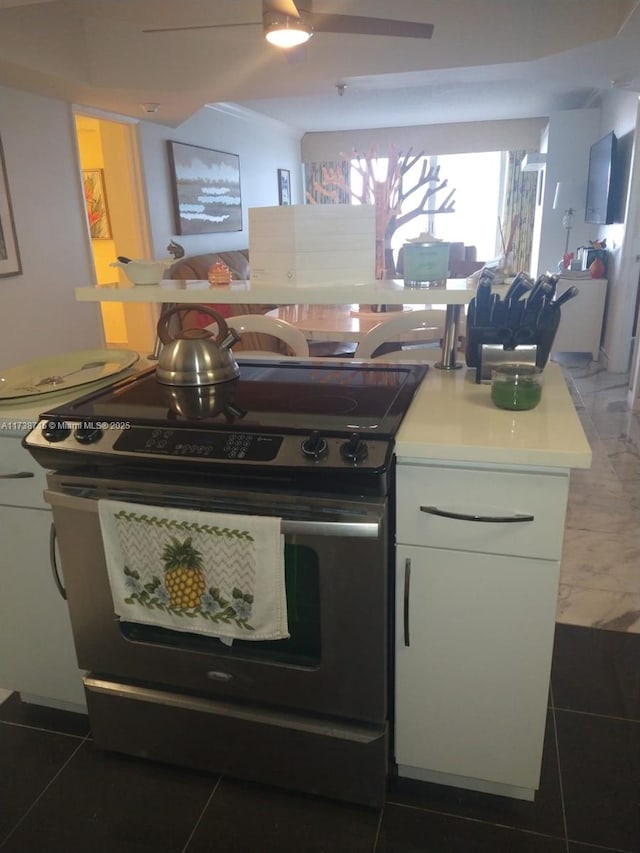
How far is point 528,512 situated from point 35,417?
1098 millimetres

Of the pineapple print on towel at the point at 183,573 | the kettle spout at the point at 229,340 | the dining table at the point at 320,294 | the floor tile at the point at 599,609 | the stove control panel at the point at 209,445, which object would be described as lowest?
the floor tile at the point at 599,609

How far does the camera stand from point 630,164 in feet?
15.5

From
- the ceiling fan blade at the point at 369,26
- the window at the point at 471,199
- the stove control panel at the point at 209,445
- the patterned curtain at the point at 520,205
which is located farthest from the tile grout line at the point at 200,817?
the patterned curtain at the point at 520,205

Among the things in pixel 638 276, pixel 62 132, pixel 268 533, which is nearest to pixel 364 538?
pixel 268 533

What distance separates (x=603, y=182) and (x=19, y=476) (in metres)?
5.31

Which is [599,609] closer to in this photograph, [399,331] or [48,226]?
[399,331]

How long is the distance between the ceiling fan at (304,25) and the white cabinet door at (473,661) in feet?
6.24

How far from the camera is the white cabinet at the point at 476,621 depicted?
117 cm

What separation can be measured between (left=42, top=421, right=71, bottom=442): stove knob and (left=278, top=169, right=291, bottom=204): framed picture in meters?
6.99

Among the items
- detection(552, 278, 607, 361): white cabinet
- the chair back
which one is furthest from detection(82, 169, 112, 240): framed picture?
the chair back

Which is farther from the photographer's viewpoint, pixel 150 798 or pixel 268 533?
pixel 150 798

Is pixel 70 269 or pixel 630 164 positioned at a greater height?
pixel 630 164

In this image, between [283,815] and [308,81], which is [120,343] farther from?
[283,815]

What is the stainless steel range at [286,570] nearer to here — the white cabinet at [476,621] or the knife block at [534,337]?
the white cabinet at [476,621]
